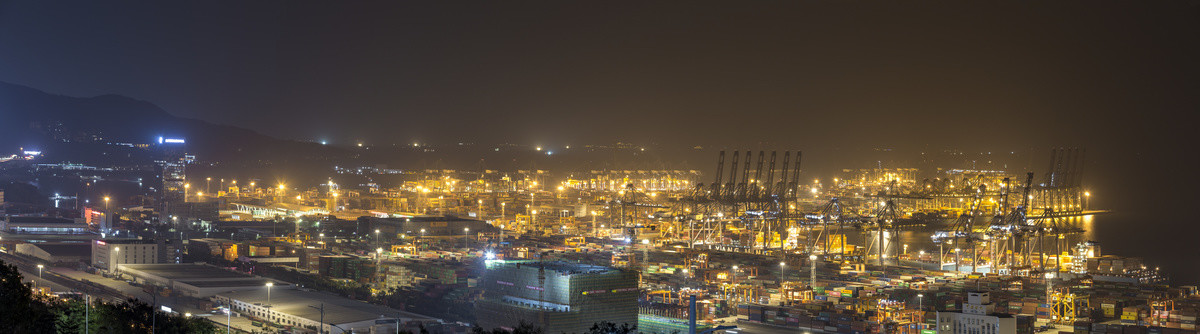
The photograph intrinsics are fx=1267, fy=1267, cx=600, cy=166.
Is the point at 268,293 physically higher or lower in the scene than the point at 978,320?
lower

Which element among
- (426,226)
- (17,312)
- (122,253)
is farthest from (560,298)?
(426,226)

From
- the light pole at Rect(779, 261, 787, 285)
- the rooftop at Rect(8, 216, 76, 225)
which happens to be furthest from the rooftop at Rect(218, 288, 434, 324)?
the rooftop at Rect(8, 216, 76, 225)

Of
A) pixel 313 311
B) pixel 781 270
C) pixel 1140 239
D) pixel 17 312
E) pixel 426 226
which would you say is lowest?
pixel 313 311

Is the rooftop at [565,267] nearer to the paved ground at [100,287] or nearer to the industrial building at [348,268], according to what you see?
the paved ground at [100,287]

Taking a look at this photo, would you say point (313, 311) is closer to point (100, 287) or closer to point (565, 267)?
point (565, 267)

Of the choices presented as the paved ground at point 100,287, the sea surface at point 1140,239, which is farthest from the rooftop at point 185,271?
the sea surface at point 1140,239

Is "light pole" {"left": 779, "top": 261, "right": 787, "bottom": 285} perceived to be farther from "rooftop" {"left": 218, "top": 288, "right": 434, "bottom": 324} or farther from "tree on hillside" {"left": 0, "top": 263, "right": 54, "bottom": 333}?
"tree on hillside" {"left": 0, "top": 263, "right": 54, "bottom": 333}
